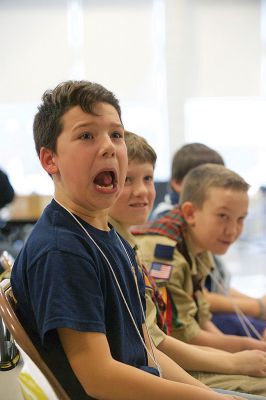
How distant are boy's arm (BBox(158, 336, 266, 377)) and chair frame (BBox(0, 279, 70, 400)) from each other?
17.7 inches

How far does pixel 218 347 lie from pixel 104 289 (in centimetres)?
78

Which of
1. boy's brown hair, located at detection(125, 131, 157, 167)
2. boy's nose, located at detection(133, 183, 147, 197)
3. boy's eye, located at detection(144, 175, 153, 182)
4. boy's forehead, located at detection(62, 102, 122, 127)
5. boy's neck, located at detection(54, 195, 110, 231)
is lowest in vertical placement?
boy's nose, located at detection(133, 183, 147, 197)

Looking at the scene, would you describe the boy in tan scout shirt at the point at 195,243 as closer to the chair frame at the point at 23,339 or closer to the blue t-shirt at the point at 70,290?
the blue t-shirt at the point at 70,290

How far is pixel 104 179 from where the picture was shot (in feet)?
2.81

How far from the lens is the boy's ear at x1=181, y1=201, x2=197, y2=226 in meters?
1.54

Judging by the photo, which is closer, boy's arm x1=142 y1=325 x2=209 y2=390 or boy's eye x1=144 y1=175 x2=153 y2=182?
boy's arm x1=142 y1=325 x2=209 y2=390

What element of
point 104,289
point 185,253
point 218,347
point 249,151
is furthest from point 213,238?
point 249,151

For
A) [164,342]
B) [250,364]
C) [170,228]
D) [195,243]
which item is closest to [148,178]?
[170,228]

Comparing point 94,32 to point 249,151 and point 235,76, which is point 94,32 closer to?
point 235,76

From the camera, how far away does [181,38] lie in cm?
579

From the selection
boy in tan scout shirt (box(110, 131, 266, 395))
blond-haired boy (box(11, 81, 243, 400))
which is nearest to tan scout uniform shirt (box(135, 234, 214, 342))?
boy in tan scout shirt (box(110, 131, 266, 395))

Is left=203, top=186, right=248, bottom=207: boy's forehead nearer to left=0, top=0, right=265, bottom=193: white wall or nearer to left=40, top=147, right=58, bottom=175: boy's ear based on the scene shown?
left=40, top=147, right=58, bottom=175: boy's ear

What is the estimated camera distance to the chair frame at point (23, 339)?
30.1 inches

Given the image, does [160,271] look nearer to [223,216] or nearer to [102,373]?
[223,216]
